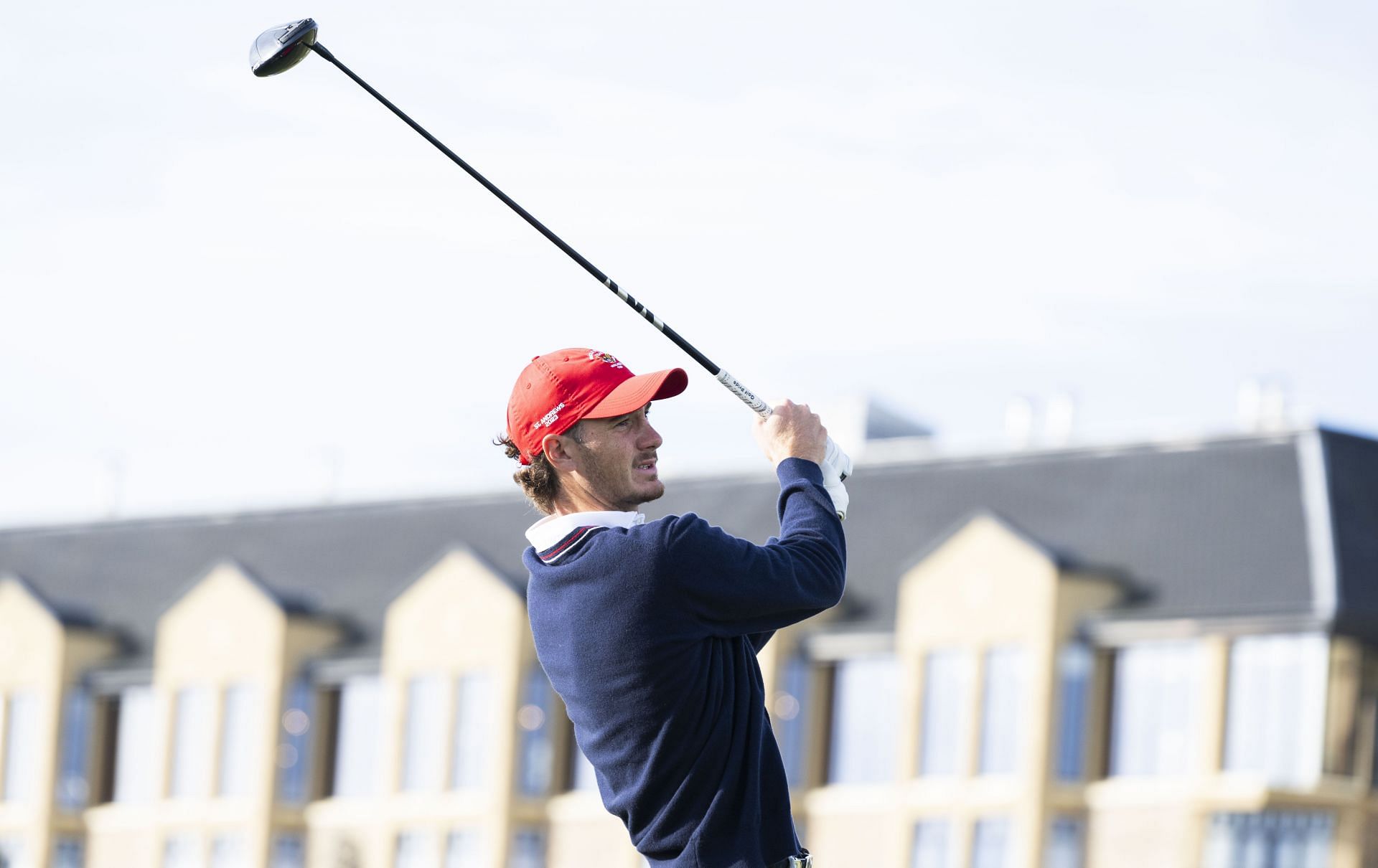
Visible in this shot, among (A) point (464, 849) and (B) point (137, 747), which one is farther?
(B) point (137, 747)

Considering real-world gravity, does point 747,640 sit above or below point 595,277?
below

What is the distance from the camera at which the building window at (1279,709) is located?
42.4 metres

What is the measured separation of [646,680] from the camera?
6.38 m

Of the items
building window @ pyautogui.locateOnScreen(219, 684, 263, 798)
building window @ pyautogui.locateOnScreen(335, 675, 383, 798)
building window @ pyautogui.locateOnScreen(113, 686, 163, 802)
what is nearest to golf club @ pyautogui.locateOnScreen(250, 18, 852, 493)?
building window @ pyautogui.locateOnScreen(335, 675, 383, 798)

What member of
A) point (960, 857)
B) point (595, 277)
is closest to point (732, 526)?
point (960, 857)

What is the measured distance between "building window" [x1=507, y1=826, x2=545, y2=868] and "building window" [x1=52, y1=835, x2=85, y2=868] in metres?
12.9

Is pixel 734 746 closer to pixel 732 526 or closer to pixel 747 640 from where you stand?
pixel 747 640

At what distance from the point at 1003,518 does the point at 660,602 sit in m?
40.1

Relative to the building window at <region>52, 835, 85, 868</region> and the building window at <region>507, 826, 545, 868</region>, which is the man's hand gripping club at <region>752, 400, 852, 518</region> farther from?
the building window at <region>52, 835, 85, 868</region>

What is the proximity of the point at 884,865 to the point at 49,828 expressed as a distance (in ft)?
72.6

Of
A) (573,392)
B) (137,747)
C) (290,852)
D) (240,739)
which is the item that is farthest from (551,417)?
(137,747)

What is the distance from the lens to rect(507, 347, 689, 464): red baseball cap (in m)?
6.50

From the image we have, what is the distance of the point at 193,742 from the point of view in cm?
5641

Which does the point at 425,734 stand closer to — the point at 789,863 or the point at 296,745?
the point at 296,745
